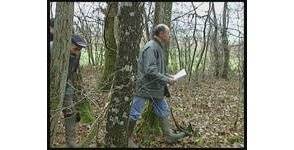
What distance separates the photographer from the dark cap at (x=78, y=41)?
20.0 ft

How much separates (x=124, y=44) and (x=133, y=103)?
0.81 m

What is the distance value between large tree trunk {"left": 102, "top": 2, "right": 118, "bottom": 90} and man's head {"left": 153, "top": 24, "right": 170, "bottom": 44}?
501 mm

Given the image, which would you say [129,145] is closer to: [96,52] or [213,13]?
[96,52]

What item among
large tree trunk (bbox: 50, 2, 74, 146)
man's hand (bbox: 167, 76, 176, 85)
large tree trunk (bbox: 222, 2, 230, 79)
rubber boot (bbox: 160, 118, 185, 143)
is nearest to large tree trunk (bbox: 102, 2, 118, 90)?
large tree trunk (bbox: 50, 2, 74, 146)

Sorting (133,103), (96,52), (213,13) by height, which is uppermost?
(213,13)

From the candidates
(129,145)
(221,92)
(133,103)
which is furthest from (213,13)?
(129,145)

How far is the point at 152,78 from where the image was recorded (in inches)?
244

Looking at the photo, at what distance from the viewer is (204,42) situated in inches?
247

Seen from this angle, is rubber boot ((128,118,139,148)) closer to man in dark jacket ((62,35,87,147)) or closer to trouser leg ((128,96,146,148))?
trouser leg ((128,96,146,148))

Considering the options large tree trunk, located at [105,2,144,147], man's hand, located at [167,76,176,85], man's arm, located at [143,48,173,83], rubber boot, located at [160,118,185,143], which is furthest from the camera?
rubber boot, located at [160,118,185,143]

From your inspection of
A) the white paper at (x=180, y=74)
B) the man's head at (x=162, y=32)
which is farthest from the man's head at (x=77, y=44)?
the white paper at (x=180, y=74)

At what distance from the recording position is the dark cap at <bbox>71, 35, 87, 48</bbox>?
611 centimetres

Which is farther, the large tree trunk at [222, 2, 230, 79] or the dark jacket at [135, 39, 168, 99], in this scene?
the large tree trunk at [222, 2, 230, 79]

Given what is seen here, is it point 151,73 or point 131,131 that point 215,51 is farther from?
point 131,131
